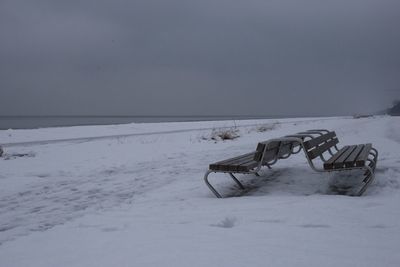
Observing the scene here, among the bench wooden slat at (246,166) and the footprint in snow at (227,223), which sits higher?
the bench wooden slat at (246,166)

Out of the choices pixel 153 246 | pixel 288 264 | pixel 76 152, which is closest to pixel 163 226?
pixel 153 246

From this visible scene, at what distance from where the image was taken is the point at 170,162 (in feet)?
29.9

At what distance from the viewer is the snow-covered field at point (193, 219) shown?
10.1ft

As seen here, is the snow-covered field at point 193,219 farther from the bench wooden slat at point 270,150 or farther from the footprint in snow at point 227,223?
the bench wooden slat at point 270,150

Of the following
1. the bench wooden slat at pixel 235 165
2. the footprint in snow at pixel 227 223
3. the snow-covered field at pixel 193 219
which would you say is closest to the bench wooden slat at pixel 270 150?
the bench wooden slat at pixel 235 165

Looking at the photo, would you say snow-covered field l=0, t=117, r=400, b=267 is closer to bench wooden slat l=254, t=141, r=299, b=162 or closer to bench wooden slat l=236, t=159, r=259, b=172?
bench wooden slat l=236, t=159, r=259, b=172

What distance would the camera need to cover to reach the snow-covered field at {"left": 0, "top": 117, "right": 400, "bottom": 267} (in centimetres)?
309

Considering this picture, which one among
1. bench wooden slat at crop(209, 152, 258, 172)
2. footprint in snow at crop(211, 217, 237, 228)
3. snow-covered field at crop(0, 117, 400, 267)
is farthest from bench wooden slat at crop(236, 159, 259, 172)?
footprint in snow at crop(211, 217, 237, 228)

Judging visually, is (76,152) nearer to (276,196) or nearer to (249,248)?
(276,196)

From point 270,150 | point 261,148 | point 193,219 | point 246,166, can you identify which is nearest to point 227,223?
point 193,219

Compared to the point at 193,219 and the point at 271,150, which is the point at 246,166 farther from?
the point at 193,219

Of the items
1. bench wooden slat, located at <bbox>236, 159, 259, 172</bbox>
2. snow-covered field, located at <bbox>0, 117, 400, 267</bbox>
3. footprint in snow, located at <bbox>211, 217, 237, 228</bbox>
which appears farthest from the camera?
bench wooden slat, located at <bbox>236, 159, 259, 172</bbox>

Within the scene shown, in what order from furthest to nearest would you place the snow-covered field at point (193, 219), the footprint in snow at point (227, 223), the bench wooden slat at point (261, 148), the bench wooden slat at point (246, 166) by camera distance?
the bench wooden slat at point (261, 148) → the bench wooden slat at point (246, 166) → the footprint in snow at point (227, 223) → the snow-covered field at point (193, 219)

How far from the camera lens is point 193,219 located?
4.26 meters
